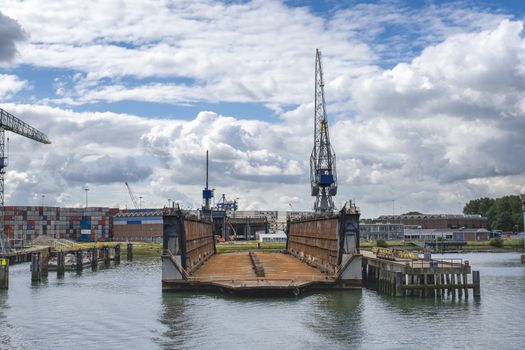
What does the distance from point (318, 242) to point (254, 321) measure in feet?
118

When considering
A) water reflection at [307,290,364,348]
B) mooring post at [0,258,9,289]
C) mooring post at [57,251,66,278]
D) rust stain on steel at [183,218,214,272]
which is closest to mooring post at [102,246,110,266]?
mooring post at [57,251,66,278]

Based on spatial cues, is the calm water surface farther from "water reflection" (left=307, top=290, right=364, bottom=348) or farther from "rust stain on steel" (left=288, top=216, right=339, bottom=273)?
"rust stain on steel" (left=288, top=216, right=339, bottom=273)

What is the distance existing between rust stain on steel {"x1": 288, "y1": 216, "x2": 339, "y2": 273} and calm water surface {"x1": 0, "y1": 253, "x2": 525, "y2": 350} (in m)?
6.13

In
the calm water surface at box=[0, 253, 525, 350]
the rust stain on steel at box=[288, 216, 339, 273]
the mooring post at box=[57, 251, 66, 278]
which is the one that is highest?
the rust stain on steel at box=[288, 216, 339, 273]

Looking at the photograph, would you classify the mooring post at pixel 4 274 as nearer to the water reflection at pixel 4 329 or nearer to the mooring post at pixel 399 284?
the water reflection at pixel 4 329

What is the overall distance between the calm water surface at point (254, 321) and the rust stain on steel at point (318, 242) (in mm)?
6131

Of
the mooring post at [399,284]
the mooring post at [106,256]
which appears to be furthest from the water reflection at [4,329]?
the mooring post at [106,256]

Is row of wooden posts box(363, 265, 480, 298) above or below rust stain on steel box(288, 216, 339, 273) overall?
below

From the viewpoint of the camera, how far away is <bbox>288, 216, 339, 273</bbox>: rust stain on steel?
66562 millimetres

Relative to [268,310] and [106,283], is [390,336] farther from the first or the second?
[106,283]

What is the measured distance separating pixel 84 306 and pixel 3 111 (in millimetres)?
75566

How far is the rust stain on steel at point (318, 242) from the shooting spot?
66562 millimetres

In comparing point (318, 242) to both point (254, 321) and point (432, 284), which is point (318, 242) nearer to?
point (432, 284)

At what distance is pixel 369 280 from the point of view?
76438mm
